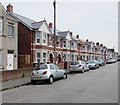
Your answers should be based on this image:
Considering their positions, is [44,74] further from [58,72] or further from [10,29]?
[10,29]

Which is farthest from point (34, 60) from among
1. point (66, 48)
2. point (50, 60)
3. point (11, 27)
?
point (66, 48)

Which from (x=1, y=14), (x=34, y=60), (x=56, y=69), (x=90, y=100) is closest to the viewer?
(x=90, y=100)

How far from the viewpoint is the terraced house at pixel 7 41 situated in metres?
24.6

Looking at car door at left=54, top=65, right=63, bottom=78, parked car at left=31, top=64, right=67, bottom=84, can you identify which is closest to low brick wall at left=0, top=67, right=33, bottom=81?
parked car at left=31, top=64, right=67, bottom=84

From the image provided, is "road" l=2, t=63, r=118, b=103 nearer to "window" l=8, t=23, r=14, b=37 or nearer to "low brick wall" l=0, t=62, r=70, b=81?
"low brick wall" l=0, t=62, r=70, b=81

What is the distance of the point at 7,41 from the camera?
25812 millimetres

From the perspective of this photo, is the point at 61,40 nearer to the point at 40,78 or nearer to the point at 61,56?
the point at 61,56

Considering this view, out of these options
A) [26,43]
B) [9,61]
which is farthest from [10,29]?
[26,43]

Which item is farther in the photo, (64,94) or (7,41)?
(7,41)

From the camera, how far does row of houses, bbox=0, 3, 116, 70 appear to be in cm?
2521

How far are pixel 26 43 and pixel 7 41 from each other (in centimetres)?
870

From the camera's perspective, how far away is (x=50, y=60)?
39000 mm

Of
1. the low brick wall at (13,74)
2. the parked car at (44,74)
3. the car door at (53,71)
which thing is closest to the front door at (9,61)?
the low brick wall at (13,74)

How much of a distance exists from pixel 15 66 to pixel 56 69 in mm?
9759
